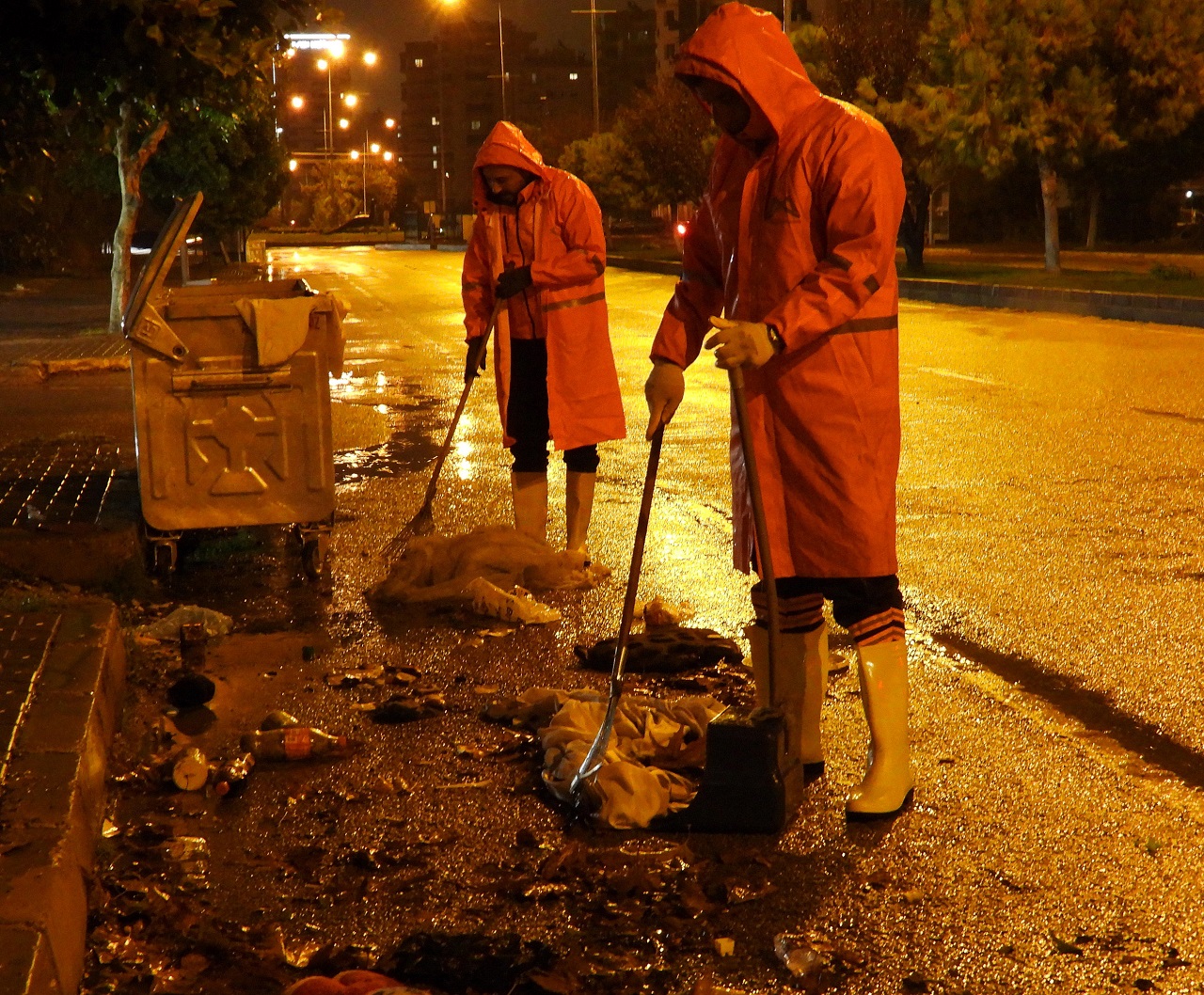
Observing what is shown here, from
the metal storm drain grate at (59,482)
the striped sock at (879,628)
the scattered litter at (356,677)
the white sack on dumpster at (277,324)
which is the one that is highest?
the white sack on dumpster at (277,324)

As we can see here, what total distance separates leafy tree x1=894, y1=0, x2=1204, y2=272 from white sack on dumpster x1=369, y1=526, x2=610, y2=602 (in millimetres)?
21612

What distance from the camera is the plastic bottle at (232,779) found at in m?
4.55

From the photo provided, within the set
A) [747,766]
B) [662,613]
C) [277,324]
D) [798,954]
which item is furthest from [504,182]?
[798,954]

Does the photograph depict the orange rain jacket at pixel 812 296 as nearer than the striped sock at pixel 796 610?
Yes

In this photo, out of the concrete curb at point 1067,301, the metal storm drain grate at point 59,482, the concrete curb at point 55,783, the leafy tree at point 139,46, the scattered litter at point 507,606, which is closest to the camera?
the concrete curb at point 55,783

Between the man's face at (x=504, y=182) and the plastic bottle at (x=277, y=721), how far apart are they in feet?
9.25

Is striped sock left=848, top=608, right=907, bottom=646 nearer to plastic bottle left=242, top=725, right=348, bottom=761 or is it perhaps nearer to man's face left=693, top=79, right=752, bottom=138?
man's face left=693, top=79, right=752, bottom=138

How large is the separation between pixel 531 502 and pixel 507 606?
101cm

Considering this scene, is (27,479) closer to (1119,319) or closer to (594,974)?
(594,974)

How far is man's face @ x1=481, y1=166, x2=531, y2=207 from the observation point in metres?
6.88

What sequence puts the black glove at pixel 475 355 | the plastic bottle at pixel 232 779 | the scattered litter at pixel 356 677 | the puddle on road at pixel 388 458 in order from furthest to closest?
the puddle on road at pixel 388 458, the black glove at pixel 475 355, the scattered litter at pixel 356 677, the plastic bottle at pixel 232 779

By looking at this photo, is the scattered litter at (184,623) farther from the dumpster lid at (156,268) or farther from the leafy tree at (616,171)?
the leafy tree at (616,171)

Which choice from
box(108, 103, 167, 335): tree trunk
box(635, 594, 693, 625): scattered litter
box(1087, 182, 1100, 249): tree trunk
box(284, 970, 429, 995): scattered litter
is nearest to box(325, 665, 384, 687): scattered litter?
box(635, 594, 693, 625): scattered litter

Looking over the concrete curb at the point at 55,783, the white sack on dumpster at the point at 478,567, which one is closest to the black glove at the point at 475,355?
the white sack on dumpster at the point at 478,567
